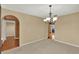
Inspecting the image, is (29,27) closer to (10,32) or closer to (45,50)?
(10,32)

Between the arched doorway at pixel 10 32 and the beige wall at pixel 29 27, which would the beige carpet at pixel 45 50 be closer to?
the arched doorway at pixel 10 32

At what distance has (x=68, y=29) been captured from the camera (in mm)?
6980

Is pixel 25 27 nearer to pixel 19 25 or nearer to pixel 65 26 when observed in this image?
pixel 19 25

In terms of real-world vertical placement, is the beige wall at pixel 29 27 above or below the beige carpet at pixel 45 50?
above

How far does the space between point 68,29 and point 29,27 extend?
3145mm

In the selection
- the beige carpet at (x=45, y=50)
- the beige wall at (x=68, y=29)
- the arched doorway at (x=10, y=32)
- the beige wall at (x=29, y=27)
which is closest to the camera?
the beige carpet at (x=45, y=50)

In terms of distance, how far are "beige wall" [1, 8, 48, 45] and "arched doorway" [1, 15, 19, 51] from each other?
0.28m

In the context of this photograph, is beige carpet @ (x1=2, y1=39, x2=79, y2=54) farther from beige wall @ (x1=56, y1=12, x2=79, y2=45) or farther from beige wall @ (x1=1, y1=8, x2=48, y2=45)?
beige wall @ (x1=1, y1=8, x2=48, y2=45)

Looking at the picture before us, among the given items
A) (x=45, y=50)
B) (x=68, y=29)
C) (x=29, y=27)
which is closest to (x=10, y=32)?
(x=29, y=27)

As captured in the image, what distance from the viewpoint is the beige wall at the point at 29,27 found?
6019 mm

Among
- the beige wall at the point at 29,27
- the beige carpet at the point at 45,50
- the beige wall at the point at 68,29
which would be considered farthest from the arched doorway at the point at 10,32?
the beige wall at the point at 68,29

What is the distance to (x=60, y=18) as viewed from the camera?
26.3 feet

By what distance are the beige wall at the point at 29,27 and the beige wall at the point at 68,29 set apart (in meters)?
1.74
